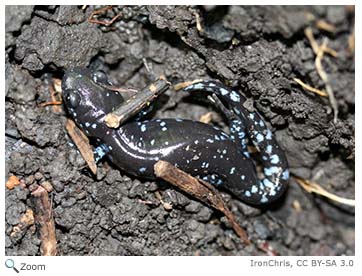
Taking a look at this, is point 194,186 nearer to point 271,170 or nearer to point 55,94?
point 271,170

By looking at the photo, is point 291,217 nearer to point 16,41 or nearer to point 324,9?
point 324,9

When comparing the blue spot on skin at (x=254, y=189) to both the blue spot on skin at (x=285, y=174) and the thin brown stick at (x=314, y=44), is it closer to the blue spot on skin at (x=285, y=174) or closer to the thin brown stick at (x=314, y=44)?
the blue spot on skin at (x=285, y=174)

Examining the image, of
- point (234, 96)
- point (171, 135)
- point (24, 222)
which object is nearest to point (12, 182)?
point (24, 222)

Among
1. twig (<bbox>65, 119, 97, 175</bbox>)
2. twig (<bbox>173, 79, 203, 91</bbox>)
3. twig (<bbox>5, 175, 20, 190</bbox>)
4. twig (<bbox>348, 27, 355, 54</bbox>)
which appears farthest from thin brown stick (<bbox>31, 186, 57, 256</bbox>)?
twig (<bbox>348, 27, 355, 54</bbox>)

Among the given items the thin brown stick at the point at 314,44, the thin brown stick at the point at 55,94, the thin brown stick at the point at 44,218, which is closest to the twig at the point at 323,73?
the thin brown stick at the point at 314,44

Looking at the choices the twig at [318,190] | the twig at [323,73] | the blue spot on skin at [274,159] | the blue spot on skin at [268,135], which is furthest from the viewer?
the twig at [318,190]

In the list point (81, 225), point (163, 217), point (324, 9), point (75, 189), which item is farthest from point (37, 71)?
point (324, 9)

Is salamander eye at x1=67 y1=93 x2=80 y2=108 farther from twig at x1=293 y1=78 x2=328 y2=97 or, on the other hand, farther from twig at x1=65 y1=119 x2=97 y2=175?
twig at x1=293 y1=78 x2=328 y2=97
